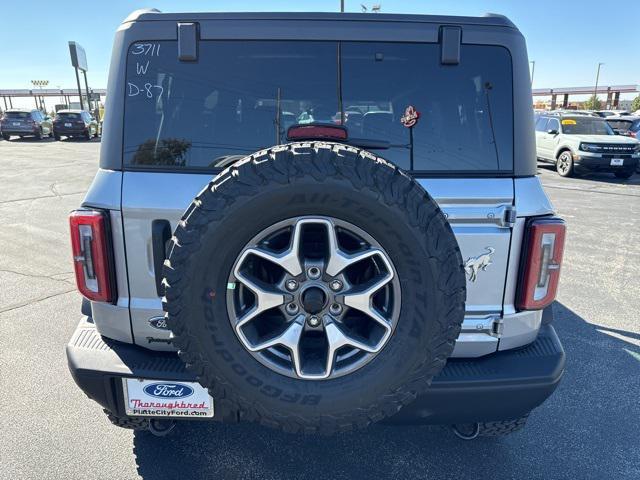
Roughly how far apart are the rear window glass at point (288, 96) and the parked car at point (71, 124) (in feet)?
84.9

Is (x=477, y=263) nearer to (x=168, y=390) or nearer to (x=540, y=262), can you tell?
(x=540, y=262)

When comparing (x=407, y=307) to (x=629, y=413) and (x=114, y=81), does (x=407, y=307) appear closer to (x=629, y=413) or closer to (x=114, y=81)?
(x=114, y=81)

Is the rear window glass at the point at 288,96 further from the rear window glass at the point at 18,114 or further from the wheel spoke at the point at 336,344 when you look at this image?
the rear window glass at the point at 18,114

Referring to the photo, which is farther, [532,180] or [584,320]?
[584,320]

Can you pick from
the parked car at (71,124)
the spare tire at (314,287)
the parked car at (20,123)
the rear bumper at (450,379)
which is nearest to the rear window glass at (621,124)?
the rear bumper at (450,379)

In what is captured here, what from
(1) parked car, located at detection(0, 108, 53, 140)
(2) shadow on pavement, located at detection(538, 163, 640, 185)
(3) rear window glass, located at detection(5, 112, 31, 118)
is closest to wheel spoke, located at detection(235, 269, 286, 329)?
(2) shadow on pavement, located at detection(538, 163, 640, 185)

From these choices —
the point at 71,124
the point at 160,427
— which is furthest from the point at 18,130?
the point at 160,427

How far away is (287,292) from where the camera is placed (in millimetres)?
1763

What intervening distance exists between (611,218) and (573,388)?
6443mm

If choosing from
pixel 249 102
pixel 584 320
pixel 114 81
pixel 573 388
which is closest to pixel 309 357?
pixel 249 102

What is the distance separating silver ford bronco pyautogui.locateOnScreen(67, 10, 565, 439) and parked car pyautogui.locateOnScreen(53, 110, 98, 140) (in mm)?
25832

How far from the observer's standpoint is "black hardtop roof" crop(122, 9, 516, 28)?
197cm

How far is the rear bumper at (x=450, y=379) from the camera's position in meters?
1.95

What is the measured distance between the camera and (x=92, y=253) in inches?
78.4
